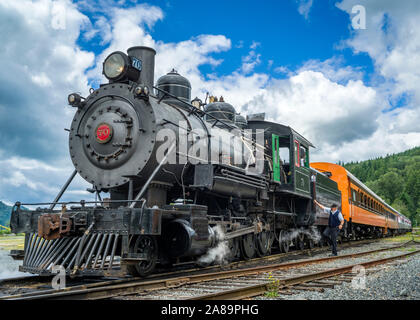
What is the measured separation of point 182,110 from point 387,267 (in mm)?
5220

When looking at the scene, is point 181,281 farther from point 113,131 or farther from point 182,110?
point 182,110

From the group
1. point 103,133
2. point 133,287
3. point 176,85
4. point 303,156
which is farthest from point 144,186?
point 303,156

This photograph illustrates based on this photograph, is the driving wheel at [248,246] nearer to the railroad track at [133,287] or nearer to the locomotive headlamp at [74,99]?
the railroad track at [133,287]

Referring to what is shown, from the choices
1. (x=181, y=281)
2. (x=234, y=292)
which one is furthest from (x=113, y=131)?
(x=234, y=292)

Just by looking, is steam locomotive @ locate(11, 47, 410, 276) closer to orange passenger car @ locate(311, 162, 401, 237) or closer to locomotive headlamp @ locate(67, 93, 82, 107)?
locomotive headlamp @ locate(67, 93, 82, 107)

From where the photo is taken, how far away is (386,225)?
87.6 ft

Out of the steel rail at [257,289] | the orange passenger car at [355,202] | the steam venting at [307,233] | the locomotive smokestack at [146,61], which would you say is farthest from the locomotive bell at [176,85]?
the orange passenger car at [355,202]

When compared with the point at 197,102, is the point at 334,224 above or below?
below

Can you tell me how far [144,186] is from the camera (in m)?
6.41

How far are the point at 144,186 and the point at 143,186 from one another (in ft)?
0.70

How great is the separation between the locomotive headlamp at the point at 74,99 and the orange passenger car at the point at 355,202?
12414 millimetres

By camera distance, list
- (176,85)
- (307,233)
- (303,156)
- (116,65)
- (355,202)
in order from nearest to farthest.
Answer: (116,65) < (176,85) < (303,156) < (307,233) < (355,202)

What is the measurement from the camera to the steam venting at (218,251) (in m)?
7.45

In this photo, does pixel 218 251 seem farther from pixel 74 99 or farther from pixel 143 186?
pixel 74 99
